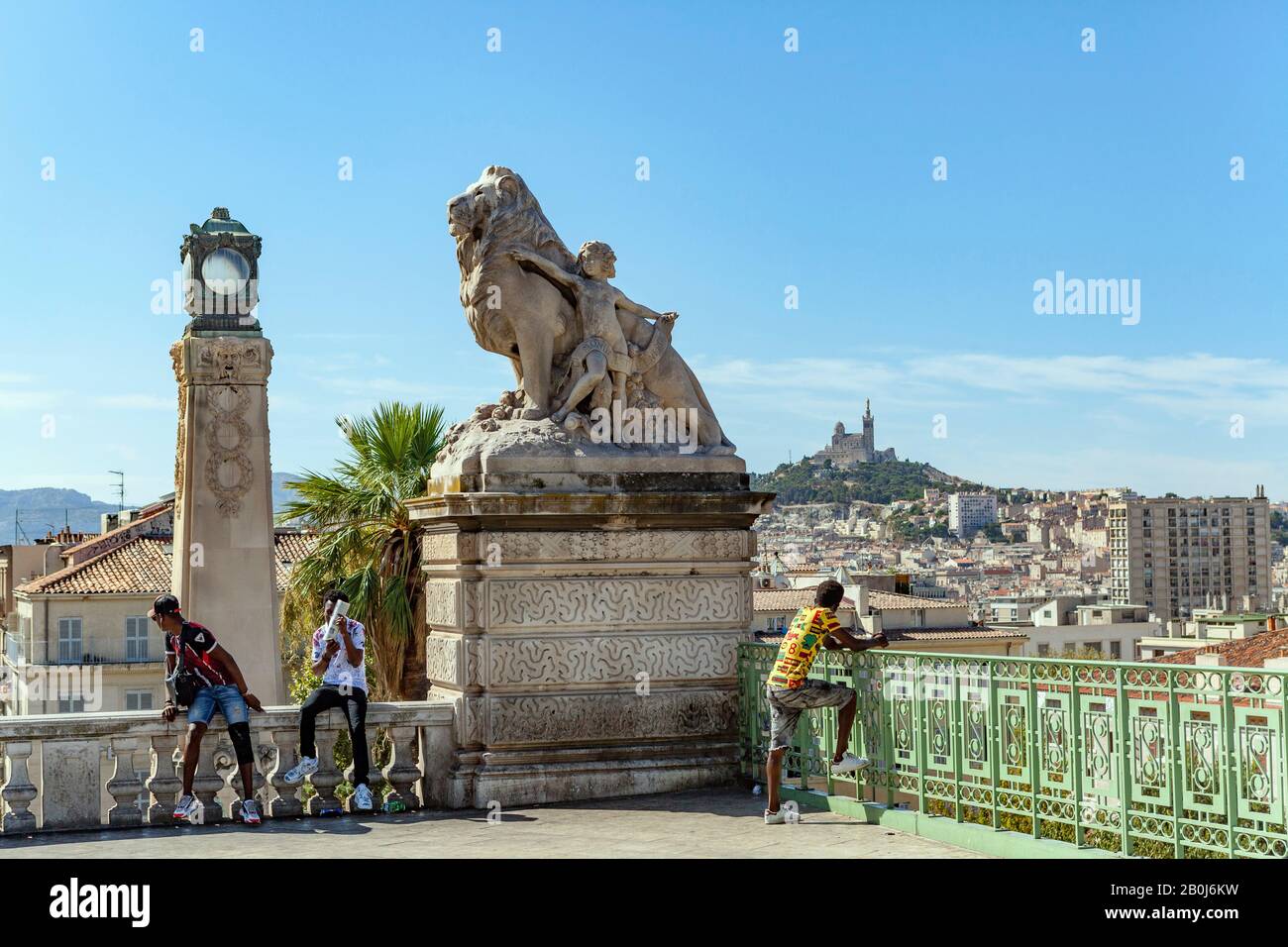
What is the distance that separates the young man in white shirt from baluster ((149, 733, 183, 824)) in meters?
0.60

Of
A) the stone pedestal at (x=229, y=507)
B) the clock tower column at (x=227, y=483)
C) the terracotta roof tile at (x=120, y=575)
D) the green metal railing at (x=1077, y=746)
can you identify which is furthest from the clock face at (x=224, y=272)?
the terracotta roof tile at (x=120, y=575)

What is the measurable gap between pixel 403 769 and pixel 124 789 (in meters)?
1.52

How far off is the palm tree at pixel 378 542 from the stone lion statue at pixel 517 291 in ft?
27.4

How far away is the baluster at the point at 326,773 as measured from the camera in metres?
8.42

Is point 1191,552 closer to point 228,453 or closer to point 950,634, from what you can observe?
point 950,634

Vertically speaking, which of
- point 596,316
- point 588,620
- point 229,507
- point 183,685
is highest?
point 596,316

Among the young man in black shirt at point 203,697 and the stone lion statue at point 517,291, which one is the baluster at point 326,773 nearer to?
the young man in black shirt at point 203,697

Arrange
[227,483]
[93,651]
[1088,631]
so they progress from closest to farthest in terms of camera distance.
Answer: [227,483], [93,651], [1088,631]

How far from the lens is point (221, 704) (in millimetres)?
8195

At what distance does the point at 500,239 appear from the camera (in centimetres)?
918

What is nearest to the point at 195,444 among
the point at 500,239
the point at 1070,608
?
the point at 500,239

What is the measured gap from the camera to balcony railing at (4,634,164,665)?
43.8m

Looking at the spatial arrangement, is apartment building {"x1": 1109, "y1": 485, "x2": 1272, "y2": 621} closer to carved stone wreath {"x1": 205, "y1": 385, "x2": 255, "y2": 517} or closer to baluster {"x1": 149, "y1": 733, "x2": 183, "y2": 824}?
carved stone wreath {"x1": 205, "y1": 385, "x2": 255, "y2": 517}

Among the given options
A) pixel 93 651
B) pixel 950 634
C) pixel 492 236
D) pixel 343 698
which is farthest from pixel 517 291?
pixel 950 634
